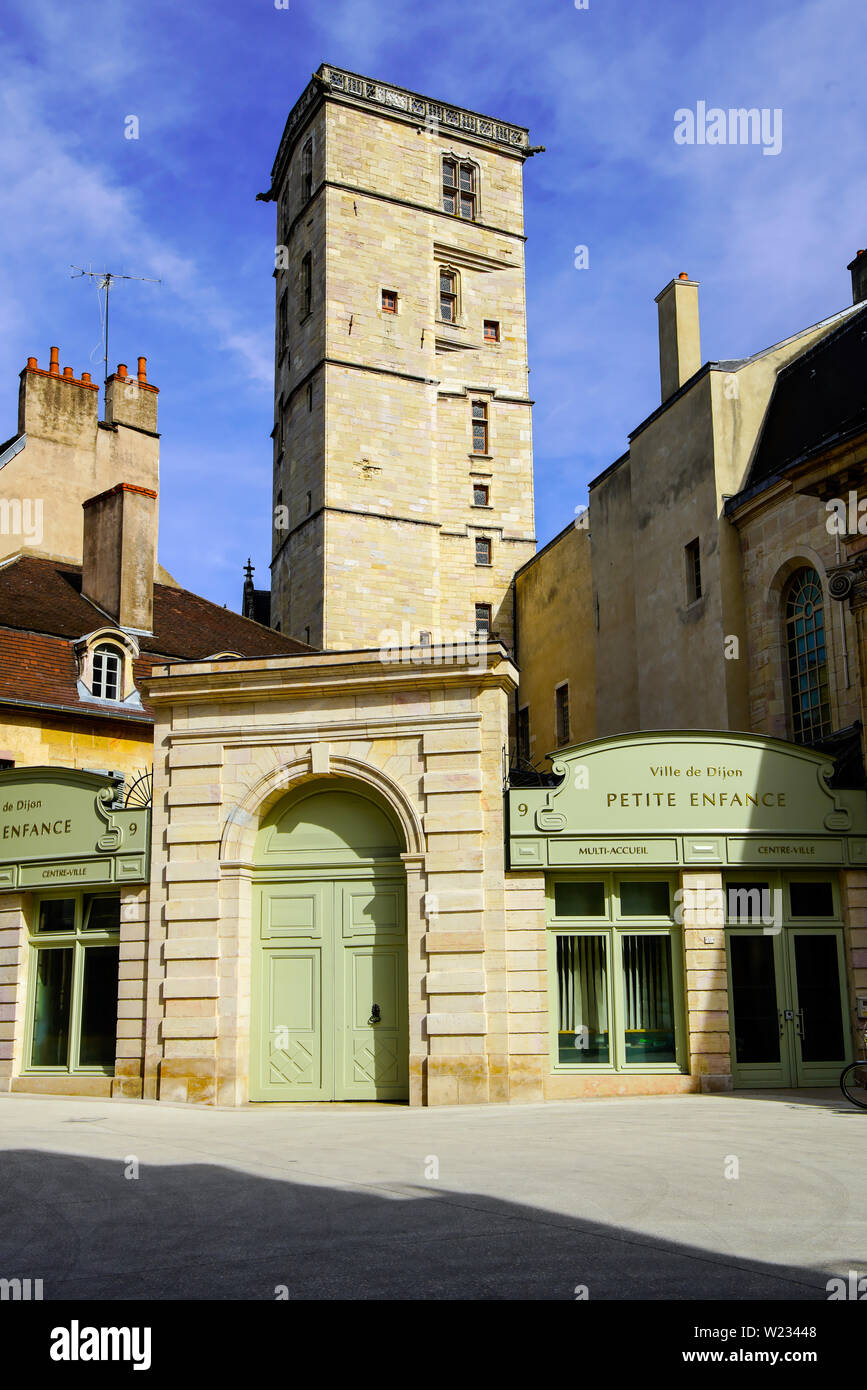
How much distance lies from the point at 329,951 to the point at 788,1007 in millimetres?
5297

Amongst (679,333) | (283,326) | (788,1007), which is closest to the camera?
(788,1007)

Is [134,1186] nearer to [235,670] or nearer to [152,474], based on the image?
[235,670]

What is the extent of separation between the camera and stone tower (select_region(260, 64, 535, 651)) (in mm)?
38719

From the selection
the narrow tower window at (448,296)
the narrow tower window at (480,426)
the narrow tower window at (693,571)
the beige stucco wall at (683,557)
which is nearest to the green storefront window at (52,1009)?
the beige stucco wall at (683,557)

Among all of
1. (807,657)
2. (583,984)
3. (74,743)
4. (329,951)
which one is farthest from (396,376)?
(583,984)

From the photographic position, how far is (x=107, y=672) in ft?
73.6

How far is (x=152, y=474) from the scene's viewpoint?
30.3 m

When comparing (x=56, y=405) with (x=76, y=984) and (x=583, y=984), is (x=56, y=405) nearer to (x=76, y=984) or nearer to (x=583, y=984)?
(x=76, y=984)

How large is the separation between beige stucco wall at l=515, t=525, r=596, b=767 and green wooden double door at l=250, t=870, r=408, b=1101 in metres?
13.5

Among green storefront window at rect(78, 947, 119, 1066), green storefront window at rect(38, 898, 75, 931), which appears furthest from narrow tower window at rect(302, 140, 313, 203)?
green storefront window at rect(78, 947, 119, 1066)

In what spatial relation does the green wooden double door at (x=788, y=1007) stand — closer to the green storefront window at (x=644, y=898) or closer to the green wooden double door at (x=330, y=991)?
the green storefront window at (x=644, y=898)

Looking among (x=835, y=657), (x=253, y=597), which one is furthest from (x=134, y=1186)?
(x=253, y=597)

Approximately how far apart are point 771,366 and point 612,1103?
14.2 meters

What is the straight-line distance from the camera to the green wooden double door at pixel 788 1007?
14906 millimetres
